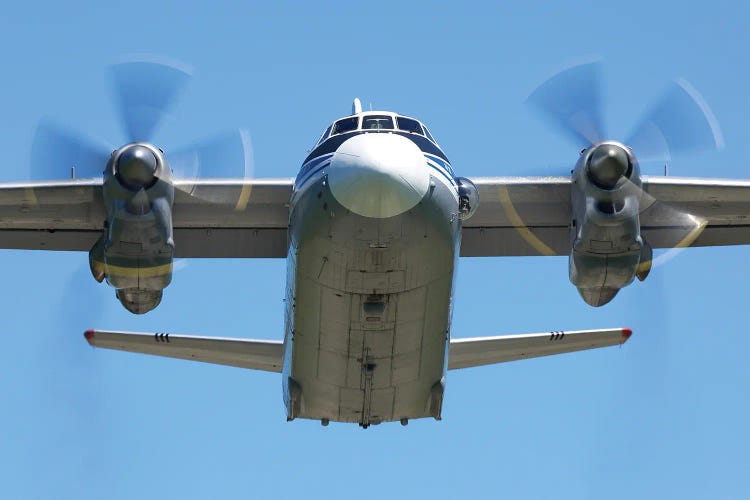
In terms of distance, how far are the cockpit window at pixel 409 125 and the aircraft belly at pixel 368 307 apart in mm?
1148

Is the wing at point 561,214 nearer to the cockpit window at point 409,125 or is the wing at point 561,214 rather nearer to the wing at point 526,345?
the wing at point 526,345

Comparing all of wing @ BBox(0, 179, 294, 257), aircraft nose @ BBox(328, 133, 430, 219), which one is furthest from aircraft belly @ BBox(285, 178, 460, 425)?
wing @ BBox(0, 179, 294, 257)

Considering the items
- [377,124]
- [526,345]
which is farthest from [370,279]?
[526,345]

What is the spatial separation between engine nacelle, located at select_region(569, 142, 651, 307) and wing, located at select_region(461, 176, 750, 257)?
87cm

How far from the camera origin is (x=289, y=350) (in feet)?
51.3

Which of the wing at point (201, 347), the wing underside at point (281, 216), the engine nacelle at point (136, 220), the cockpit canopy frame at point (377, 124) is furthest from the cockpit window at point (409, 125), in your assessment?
the wing at point (201, 347)

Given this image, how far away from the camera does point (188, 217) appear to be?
57.1ft

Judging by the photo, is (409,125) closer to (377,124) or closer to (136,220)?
(377,124)

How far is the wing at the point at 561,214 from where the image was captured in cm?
1670

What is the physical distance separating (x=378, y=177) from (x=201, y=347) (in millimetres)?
4789

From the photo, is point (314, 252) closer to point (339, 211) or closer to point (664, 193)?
point (339, 211)

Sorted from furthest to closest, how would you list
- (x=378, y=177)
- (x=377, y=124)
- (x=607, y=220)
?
(x=607, y=220)
(x=377, y=124)
(x=378, y=177)

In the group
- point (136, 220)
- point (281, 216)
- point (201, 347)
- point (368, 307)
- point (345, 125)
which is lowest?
point (201, 347)

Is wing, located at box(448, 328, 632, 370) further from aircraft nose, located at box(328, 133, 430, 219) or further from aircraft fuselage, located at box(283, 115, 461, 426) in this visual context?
aircraft nose, located at box(328, 133, 430, 219)
